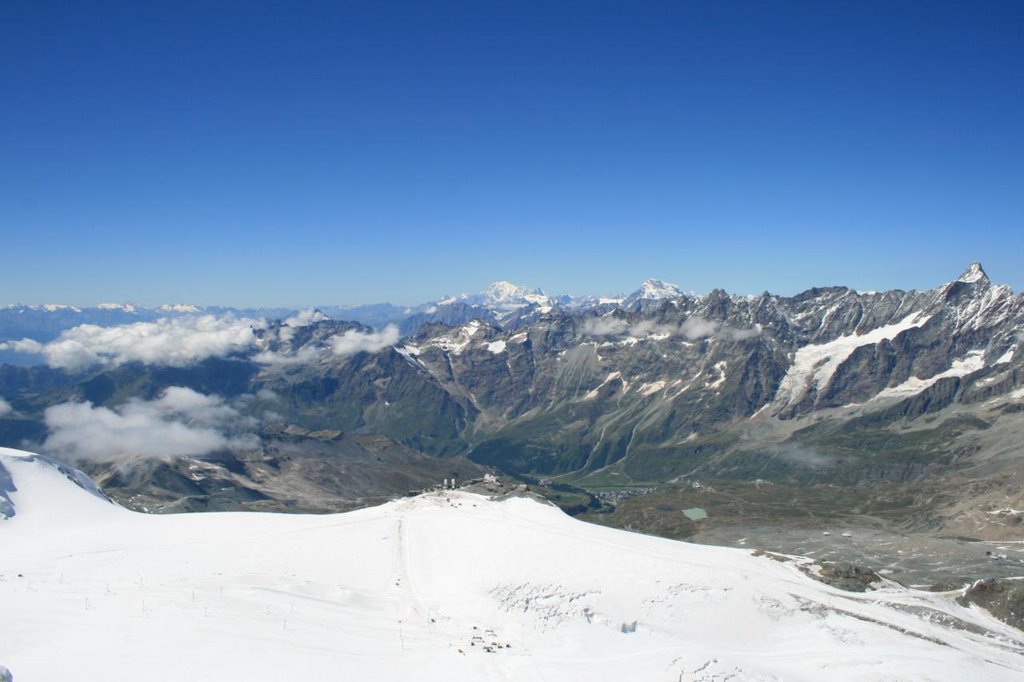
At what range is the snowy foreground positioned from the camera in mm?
36562

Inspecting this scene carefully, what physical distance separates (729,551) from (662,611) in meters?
21.6

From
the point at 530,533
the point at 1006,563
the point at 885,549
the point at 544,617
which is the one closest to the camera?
the point at 544,617

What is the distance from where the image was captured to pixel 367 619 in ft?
163

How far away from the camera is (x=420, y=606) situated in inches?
2189

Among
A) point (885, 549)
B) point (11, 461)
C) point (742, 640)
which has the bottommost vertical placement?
point (885, 549)

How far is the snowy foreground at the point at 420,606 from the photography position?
36.6 meters

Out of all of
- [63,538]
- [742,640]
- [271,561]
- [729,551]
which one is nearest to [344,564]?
[271,561]

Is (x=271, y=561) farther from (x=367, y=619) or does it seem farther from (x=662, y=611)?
(x=662, y=611)

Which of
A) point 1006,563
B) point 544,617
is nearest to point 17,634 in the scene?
point 544,617

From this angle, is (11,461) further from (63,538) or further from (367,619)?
(367,619)

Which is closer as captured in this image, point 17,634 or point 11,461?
point 17,634

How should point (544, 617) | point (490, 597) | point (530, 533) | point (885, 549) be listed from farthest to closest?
point (885, 549) → point (530, 533) → point (490, 597) → point (544, 617)

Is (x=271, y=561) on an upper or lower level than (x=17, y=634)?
lower

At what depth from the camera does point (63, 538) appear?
61000 mm
